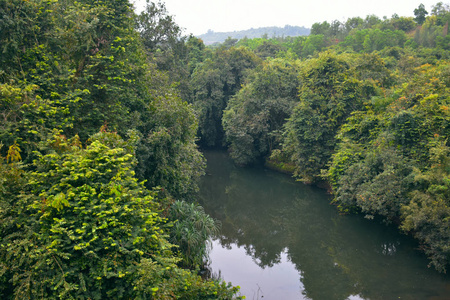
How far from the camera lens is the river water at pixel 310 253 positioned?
38.5 feet

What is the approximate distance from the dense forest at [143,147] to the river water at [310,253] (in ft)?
3.52

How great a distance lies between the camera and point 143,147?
12141mm

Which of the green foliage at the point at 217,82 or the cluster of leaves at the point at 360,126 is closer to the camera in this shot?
the cluster of leaves at the point at 360,126

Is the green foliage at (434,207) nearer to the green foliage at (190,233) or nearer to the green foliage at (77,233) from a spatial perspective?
the green foliage at (190,233)

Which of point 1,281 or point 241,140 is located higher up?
point 1,281

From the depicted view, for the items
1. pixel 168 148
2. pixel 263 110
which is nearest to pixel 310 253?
pixel 168 148

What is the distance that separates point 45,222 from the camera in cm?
643

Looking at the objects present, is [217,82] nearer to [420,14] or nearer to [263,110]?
[263,110]

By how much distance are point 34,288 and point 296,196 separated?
18.4 meters

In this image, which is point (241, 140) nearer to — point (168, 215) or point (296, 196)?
point (296, 196)

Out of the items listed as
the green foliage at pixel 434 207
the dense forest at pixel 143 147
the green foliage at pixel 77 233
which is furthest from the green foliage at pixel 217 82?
the green foliage at pixel 77 233

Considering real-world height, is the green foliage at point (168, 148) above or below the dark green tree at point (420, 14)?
below

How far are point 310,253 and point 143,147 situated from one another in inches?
337

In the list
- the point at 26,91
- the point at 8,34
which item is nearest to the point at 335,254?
the point at 26,91
